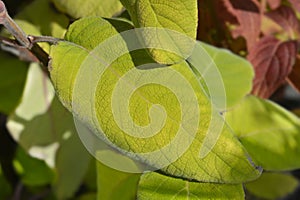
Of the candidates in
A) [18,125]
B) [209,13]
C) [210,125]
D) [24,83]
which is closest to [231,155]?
[210,125]

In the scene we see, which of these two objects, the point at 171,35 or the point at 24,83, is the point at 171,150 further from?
the point at 24,83

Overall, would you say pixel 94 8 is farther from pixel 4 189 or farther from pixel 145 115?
pixel 4 189

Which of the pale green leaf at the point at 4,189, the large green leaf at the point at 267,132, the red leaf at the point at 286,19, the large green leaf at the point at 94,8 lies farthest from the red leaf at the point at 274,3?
the pale green leaf at the point at 4,189

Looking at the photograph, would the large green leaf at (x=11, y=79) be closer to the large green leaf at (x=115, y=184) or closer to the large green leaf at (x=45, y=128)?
the large green leaf at (x=45, y=128)

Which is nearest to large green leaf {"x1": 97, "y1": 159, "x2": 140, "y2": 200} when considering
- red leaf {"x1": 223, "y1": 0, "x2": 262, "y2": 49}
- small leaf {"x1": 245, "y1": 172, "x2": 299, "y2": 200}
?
red leaf {"x1": 223, "y1": 0, "x2": 262, "y2": 49}

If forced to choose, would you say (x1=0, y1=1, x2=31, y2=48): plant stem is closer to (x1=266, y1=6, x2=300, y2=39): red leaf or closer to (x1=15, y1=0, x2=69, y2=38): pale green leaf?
(x1=15, y1=0, x2=69, y2=38): pale green leaf

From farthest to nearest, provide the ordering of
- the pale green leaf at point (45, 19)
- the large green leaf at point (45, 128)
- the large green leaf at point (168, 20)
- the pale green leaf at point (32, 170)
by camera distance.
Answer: the pale green leaf at point (32, 170), the large green leaf at point (45, 128), the pale green leaf at point (45, 19), the large green leaf at point (168, 20)

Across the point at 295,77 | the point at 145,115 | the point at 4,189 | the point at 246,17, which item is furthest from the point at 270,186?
the point at 145,115
